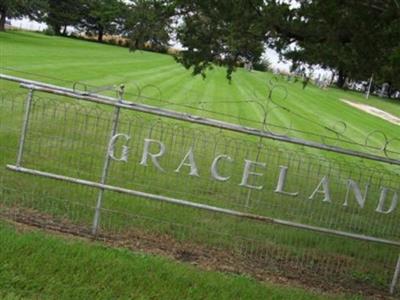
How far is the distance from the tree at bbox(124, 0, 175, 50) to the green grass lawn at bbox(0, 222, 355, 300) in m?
4.66

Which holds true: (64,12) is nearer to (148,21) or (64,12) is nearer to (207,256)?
(148,21)

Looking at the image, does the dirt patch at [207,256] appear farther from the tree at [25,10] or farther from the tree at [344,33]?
the tree at [25,10]

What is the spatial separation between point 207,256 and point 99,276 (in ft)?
Answer: 5.42

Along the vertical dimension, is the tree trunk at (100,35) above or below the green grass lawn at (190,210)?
below

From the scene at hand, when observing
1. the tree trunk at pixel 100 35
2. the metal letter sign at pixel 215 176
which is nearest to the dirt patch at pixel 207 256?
the metal letter sign at pixel 215 176

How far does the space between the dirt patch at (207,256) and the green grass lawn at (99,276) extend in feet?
1.06

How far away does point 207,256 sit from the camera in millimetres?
6809

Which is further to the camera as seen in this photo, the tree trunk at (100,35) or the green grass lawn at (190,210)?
the tree trunk at (100,35)

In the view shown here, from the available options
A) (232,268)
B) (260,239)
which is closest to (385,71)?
(260,239)

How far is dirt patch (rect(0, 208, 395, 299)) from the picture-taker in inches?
258

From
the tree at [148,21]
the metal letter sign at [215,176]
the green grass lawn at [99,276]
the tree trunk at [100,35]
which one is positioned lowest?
the tree trunk at [100,35]

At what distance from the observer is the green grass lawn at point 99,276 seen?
5074mm

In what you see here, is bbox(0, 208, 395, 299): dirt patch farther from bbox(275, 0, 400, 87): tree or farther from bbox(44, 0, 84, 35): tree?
bbox(44, 0, 84, 35): tree

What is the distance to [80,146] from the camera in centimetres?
750
